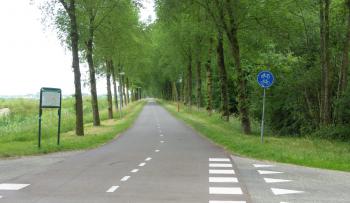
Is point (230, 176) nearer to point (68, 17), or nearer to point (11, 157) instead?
point (11, 157)

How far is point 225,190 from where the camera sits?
10328 millimetres

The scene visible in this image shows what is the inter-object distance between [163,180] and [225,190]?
1.94 m

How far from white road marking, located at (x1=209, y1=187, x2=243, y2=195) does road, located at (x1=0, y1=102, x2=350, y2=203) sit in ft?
0.07

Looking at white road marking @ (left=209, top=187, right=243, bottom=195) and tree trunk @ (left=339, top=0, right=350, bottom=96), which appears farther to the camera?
tree trunk @ (left=339, top=0, right=350, bottom=96)

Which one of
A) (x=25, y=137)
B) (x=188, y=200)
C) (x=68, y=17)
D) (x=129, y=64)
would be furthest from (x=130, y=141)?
(x=129, y=64)

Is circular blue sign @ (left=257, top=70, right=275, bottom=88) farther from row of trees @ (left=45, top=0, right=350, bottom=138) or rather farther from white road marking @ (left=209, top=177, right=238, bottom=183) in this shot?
white road marking @ (left=209, top=177, right=238, bottom=183)

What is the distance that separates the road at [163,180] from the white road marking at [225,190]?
2 centimetres

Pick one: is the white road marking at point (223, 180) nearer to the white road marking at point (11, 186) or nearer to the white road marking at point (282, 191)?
the white road marking at point (282, 191)

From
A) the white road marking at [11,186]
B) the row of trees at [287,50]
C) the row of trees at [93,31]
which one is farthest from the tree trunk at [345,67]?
the white road marking at [11,186]

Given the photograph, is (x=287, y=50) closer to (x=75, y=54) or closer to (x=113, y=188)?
(x=75, y=54)

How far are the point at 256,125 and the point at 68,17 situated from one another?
19382 mm

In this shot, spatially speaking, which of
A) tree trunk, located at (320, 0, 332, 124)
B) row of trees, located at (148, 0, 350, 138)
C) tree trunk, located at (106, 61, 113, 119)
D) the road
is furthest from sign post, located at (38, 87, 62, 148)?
tree trunk, located at (106, 61, 113, 119)

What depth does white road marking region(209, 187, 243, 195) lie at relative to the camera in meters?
9.98

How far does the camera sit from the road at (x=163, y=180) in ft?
31.3
